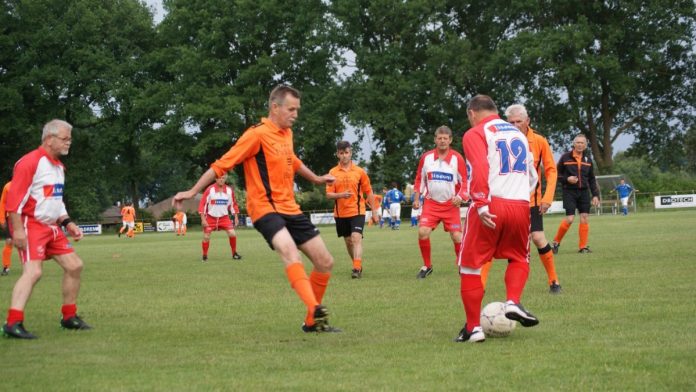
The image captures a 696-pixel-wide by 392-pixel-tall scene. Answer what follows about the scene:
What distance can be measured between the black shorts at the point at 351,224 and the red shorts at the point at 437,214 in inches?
56.6

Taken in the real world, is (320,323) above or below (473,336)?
above

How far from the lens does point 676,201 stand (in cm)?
5359

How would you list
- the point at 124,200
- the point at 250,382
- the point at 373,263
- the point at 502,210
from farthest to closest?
the point at 124,200 → the point at 373,263 → the point at 502,210 → the point at 250,382

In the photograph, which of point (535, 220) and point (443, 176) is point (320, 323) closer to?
point (535, 220)

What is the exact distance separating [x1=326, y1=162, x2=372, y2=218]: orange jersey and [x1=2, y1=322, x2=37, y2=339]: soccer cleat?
735cm

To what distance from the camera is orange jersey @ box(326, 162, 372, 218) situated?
49.6 ft

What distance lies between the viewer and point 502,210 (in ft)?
23.9

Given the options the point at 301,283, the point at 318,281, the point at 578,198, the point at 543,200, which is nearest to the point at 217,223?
the point at 578,198

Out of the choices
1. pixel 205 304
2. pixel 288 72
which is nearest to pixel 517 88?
pixel 288 72

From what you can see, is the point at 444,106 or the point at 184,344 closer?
the point at 184,344

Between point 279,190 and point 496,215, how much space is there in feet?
6.74

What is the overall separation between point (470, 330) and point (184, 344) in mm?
2433

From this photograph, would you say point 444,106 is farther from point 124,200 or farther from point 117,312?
point 124,200

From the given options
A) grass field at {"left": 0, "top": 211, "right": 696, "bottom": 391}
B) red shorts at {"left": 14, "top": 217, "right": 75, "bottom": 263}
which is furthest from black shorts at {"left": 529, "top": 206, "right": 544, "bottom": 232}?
red shorts at {"left": 14, "top": 217, "right": 75, "bottom": 263}
